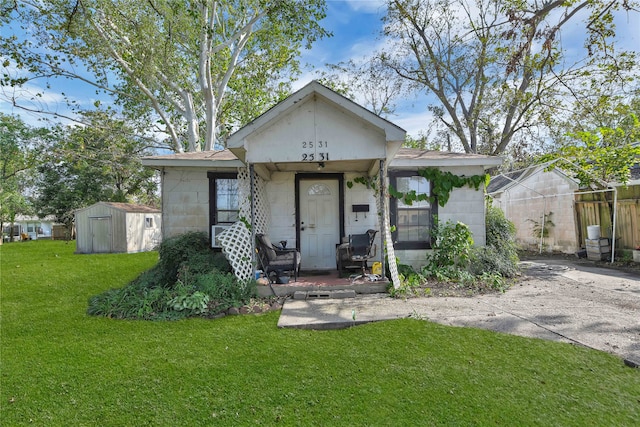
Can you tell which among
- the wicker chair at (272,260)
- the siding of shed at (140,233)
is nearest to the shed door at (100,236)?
the siding of shed at (140,233)

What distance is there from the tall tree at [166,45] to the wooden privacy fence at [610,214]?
1195 centimetres

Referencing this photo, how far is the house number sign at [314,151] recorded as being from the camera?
602 cm

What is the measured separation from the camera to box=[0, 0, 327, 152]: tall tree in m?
11.3

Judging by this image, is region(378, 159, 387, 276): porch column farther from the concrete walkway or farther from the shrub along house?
the concrete walkway

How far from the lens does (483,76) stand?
14.5 m

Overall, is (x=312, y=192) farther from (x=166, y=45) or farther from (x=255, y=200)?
(x=166, y=45)

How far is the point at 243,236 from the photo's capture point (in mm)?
6430

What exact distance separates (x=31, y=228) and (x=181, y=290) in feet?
148

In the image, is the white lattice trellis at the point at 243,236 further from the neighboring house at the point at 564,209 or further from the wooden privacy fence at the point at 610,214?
the wooden privacy fence at the point at 610,214

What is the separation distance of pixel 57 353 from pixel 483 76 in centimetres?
1690

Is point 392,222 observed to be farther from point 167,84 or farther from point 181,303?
point 167,84

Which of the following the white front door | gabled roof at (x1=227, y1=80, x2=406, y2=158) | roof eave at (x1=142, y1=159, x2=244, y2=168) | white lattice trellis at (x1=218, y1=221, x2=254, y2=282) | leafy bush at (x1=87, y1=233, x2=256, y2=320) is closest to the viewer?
leafy bush at (x1=87, y1=233, x2=256, y2=320)

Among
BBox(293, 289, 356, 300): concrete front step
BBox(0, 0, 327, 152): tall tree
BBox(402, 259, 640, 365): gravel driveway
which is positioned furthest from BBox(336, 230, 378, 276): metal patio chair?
BBox(0, 0, 327, 152): tall tree

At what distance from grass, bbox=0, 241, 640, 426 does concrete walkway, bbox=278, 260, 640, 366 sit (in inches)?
13.1
